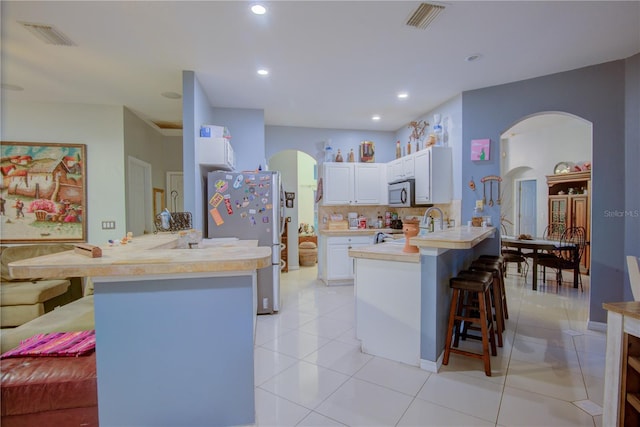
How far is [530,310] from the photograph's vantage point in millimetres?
3869

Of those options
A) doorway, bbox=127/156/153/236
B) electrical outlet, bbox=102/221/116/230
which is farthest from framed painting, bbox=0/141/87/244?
doorway, bbox=127/156/153/236

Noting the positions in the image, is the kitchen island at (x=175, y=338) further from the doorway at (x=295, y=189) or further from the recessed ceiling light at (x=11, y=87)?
the doorway at (x=295, y=189)

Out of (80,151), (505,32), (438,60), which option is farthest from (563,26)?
(80,151)

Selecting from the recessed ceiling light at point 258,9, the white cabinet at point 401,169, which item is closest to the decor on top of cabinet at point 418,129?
the white cabinet at point 401,169

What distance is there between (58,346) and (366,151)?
4906 mm

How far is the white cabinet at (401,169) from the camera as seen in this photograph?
15.4ft

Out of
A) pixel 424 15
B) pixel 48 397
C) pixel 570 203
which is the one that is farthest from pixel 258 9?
pixel 570 203

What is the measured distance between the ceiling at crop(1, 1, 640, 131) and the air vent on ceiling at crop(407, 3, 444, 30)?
6 cm

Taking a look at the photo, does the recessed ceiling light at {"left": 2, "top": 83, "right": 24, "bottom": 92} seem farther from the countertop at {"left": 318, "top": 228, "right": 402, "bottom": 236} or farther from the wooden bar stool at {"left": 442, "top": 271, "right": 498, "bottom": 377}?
the wooden bar stool at {"left": 442, "top": 271, "right": 498, "bottom": 377}

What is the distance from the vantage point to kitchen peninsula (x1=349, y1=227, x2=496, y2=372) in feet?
7.83

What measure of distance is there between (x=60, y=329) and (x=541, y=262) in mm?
6252

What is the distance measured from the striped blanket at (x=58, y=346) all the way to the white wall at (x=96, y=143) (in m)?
2.80

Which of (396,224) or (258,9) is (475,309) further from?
(396,224)

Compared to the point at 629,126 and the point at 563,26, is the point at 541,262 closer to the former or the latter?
the point at 629,126
